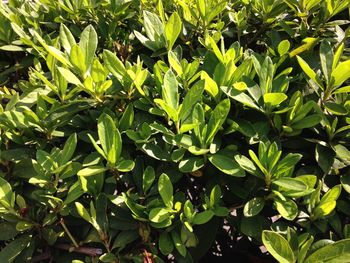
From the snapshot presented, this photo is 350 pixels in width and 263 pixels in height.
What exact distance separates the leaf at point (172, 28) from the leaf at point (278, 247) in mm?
878

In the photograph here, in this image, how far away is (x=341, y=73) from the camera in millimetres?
1422

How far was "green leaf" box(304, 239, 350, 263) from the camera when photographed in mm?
1191

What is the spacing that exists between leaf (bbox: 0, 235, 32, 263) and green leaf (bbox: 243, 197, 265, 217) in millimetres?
757

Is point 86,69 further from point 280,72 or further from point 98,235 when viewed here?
point 280,72

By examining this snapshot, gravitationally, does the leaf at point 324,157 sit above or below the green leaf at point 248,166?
below

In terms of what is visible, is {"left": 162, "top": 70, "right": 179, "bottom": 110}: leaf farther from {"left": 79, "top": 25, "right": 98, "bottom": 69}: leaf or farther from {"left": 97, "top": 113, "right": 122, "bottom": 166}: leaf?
{"left": 79, "top": 25, "right": 98, "bottom": 69}: leaf

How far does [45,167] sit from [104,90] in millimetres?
345

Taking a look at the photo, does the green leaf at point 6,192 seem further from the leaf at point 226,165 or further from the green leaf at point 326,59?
the green leaf at point 326,59

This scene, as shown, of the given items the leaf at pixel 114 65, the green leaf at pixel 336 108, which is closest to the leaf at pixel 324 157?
the green leaf at pixel 336 108

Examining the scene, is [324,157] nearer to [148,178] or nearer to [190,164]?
[190,164]

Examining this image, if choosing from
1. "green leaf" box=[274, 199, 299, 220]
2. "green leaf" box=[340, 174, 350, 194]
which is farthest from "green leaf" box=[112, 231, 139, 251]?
"green leaf" box=[340, 174, 350, 194]

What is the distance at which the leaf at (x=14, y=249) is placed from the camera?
1452 millimetres

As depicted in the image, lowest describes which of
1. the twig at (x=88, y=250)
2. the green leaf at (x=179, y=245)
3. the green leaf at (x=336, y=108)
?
the twig at (x=88, y=250)

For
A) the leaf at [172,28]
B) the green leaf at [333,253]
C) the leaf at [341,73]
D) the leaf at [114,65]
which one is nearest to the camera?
the green leaf at [333,253]
